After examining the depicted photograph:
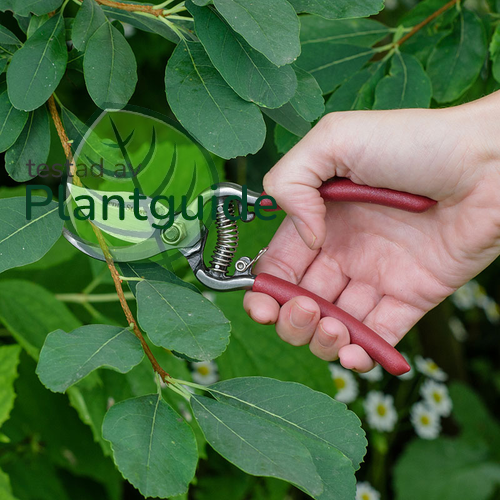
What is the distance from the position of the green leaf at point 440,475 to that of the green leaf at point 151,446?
1475mm

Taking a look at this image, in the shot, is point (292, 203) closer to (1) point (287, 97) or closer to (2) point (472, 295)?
(1) point (287, 97)

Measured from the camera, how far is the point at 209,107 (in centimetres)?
75

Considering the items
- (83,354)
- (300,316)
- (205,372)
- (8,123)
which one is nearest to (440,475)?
(205,372)

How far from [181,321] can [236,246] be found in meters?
0.29

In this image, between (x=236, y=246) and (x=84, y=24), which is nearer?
(x=84, y=24)

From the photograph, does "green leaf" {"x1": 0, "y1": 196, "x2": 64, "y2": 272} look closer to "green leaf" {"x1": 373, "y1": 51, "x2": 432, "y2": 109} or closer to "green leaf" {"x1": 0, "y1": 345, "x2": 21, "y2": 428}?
"green leaf" {"x1": 0, "y1": 345, "x2": 21, "y2": 428}

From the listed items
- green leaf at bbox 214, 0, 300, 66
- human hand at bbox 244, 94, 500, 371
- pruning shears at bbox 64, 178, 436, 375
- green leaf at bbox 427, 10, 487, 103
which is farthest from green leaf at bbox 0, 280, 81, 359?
→ green leaf at bbox 427, 10, 487, 103

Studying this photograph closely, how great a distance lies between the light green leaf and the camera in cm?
59

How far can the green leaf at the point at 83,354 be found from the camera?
613 mm

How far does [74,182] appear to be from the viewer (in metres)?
0.82

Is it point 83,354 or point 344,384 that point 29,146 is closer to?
point 83,354

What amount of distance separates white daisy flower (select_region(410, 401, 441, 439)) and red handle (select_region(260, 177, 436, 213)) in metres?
1.15

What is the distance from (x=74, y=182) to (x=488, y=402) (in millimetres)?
2291

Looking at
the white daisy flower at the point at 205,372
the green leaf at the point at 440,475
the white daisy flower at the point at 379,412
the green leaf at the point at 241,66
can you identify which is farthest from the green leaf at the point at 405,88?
the green leaf at the point at 440,475
